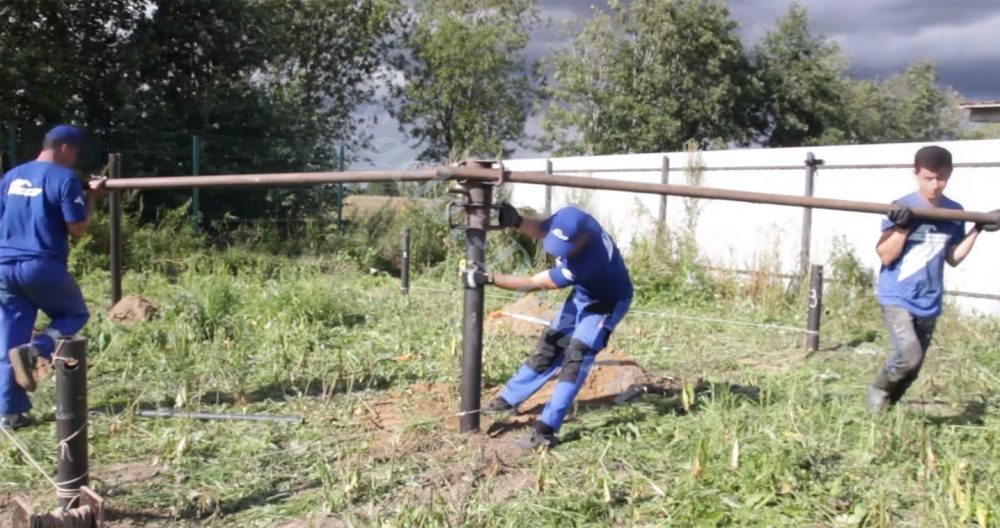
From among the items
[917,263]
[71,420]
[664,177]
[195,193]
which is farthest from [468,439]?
[195,193]

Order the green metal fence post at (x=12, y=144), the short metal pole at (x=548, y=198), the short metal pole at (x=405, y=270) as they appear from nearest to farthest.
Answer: the short metal pole at (x=405, y=270)
the green metal fence post at (x=12, y=144)
the short metal pole at (x=548, y=198)

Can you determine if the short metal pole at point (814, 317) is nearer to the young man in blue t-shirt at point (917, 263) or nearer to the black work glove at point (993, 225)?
the young man in blue t-shirt at point (917, 263)

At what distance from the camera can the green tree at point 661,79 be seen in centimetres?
2861

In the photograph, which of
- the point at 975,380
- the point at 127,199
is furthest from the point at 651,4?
the point at 975,380

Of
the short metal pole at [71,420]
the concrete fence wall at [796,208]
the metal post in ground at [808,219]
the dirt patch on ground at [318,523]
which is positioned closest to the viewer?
the short metal pole at [71,420]

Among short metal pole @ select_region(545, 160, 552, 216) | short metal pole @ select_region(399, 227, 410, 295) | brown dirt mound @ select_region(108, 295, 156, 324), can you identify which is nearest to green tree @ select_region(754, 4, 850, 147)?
short metal pole @ select_region(545, 160, 552, 216)

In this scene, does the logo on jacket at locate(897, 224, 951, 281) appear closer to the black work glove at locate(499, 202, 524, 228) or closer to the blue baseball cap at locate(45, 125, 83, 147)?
the black work glove at locate(499, 202, 524, 228)

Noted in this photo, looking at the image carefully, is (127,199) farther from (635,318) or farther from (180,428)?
(180,428)

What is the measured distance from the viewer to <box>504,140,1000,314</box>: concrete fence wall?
904 centimetres

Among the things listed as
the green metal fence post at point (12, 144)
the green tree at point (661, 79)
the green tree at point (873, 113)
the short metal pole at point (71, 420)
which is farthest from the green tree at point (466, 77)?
the short metal pole at point (71, 420)

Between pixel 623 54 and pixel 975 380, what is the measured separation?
2546cm

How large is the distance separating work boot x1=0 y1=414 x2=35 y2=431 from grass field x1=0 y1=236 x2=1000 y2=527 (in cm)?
14

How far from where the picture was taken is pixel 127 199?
12188 millimetres

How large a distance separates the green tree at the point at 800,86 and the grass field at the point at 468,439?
25.3 metres
